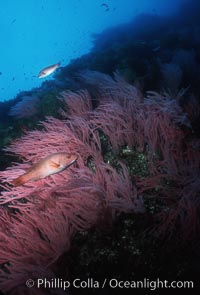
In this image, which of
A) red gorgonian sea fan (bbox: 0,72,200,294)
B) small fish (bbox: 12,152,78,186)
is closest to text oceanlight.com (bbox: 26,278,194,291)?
red gorgonian sea fan (bbox: 0,72,200,294)

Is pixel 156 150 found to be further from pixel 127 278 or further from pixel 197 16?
pixel 197 16

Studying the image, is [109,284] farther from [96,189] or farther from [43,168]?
[43,168]

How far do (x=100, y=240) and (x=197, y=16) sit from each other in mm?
28179

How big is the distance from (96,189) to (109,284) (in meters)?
0.95

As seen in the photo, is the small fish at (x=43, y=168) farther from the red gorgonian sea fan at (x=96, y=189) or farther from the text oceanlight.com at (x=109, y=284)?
the text oceanlight.com at (x=109, y=284)

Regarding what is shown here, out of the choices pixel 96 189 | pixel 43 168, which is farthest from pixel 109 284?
pixel 43 168

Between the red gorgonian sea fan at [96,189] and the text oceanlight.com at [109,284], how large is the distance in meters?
0.08

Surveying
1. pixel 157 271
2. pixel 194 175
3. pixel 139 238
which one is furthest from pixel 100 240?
pixel 194 175

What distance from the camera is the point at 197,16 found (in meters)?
25.8

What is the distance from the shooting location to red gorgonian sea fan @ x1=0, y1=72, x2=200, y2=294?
265cm

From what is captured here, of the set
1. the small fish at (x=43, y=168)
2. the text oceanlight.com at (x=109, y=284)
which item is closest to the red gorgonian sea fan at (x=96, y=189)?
the text oceanlight.com at (x=109, y=284)

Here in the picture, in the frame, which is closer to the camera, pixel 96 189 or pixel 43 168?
pixel 43 168

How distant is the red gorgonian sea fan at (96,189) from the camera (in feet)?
8.69

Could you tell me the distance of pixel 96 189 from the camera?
2680 mm
